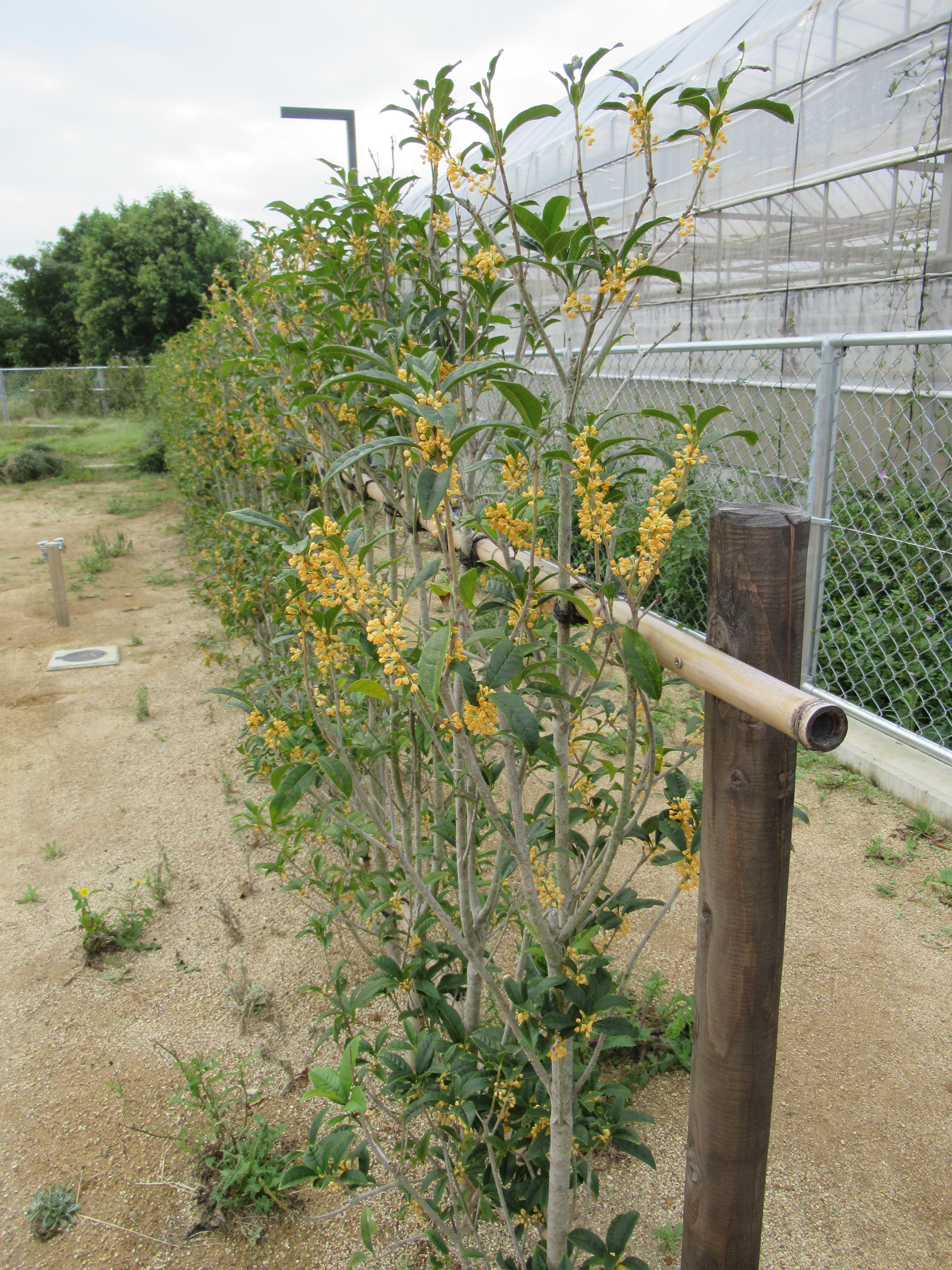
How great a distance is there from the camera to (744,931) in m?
1.07

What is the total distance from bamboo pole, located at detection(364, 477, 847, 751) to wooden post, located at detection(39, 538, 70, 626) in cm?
531

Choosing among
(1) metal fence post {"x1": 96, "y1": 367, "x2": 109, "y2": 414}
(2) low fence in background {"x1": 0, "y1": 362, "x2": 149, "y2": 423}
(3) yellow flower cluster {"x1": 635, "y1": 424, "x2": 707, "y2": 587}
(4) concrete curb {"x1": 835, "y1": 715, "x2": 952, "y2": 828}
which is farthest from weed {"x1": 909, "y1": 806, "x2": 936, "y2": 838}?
(1) metal fence post {"x1": 96, "y1": 367, "x2": 109, "y2": 414}

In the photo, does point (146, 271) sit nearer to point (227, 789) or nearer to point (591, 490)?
point (227, 789)

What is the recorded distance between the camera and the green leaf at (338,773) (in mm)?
1384

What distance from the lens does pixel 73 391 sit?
2167 cm

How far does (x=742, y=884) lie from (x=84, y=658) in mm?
5068

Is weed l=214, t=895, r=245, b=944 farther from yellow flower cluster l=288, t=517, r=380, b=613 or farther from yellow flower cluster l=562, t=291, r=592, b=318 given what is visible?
yellow flower cluster l=562, t=291, r=592, b=318

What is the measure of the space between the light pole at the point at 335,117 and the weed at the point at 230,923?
408cm

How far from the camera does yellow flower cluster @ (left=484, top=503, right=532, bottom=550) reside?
1.10 m

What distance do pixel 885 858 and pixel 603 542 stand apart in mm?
2211

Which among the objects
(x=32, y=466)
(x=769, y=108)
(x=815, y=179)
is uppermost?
(x=815, y=179)

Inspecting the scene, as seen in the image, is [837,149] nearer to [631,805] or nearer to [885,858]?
[885,858]

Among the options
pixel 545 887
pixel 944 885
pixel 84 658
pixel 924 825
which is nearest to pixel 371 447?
pixel 545 887

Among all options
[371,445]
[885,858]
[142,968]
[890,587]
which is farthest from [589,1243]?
[890,587]
